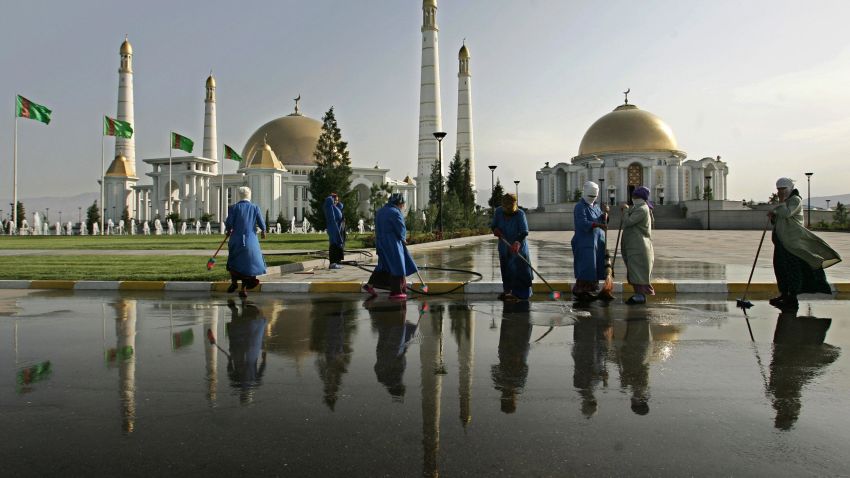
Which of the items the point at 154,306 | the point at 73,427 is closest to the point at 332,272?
the point at 154,306

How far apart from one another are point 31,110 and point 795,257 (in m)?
40.5

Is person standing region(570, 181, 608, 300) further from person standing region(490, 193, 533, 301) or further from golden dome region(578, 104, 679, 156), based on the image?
golden dome region(578, 104, 679, 156)

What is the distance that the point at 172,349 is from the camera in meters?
4.82

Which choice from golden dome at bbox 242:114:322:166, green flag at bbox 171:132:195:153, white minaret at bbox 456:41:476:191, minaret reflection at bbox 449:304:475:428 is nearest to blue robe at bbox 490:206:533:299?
minaret reflection at bbox 449:304:475:428

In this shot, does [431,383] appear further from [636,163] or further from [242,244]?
[636,163]

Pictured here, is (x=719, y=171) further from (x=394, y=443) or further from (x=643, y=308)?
(x=394, y=443)

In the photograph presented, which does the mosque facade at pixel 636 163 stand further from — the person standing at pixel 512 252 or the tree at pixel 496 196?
the person standing at pixel 512 252

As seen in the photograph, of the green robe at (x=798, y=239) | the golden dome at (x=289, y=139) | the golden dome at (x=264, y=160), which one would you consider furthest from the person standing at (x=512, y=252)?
the golden dome at (x=289, y=139)

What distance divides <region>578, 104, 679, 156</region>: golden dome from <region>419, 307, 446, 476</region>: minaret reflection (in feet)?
226

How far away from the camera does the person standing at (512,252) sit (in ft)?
25.2

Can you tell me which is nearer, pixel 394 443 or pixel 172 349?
pixel 394 443

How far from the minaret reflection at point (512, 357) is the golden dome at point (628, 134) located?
6819 centimetres

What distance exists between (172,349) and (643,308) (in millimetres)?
4960

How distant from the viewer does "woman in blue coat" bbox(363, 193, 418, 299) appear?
8023mm
